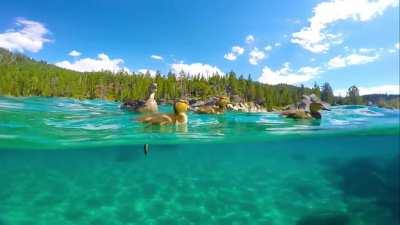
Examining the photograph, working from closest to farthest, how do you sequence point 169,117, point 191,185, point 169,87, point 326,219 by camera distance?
point 326,219, point 169,117, point 191,185, point 169,87

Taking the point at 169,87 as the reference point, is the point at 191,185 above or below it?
below

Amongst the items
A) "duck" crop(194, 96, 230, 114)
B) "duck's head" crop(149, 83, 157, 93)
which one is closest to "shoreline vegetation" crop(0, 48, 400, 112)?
"duck" crop(194, 96, 230, 114)

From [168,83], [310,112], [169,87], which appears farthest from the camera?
[168,83]

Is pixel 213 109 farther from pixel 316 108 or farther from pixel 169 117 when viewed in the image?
pixel 169 117

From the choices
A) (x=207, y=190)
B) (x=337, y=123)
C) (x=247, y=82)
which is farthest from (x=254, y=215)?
(x=247, y=82)

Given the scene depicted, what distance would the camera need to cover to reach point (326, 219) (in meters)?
12.2

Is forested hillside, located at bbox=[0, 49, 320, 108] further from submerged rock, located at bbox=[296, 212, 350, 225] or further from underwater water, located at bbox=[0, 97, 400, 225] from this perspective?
submerged rock, located at bbox=[296, 212, 350, 225]

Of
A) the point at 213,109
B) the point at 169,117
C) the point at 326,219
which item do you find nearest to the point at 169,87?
the point at 213,109

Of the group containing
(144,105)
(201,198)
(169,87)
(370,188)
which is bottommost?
(370,188)

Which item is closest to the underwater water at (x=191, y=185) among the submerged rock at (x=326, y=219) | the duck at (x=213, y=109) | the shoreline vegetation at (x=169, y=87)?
the submerged rock at (x=326, y=219)

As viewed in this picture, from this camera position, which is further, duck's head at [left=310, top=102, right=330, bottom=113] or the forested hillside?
the forested hillside

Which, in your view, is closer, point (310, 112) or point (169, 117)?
point (169, 117)

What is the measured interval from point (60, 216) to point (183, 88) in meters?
54.7

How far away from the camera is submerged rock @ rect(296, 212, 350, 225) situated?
468 inches
